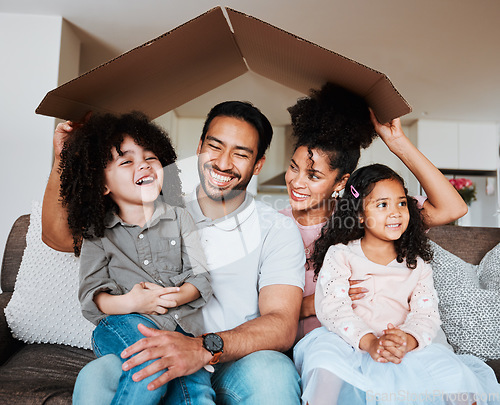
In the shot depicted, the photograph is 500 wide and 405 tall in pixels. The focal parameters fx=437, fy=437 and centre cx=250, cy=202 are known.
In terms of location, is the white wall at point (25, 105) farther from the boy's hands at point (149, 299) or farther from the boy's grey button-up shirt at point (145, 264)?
the boy's hands at point (149, 299)

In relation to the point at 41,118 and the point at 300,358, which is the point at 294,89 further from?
the point at 41,118

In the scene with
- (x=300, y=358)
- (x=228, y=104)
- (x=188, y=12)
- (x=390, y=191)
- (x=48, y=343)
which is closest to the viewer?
(x=228, y=104)

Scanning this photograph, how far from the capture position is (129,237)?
92 cm

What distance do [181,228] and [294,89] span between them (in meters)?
0.35

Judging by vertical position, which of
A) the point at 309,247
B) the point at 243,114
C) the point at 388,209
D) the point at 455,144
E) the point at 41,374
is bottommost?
the point at 41,374

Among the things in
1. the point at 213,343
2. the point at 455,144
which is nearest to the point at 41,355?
the point at 213,343

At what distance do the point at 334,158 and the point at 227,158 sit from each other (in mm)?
300

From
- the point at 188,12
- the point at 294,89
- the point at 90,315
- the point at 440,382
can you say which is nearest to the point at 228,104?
the point at 294,89

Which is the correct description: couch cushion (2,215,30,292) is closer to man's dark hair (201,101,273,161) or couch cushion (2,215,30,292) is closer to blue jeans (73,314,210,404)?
blue jeans (73,314,210,404)

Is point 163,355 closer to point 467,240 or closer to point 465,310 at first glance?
point 465,310

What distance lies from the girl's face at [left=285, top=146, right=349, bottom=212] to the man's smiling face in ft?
0.38

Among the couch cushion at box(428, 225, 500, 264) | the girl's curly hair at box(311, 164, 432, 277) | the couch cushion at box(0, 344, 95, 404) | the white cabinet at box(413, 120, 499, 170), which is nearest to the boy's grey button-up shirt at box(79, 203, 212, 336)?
the couch cushion at box(0, 344, 95, 404)

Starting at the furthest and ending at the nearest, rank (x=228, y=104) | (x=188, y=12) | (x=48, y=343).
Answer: (x=188, y=12) < (x=48, y=343) < (x=228, y=104)

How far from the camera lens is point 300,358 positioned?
40.1 inches
